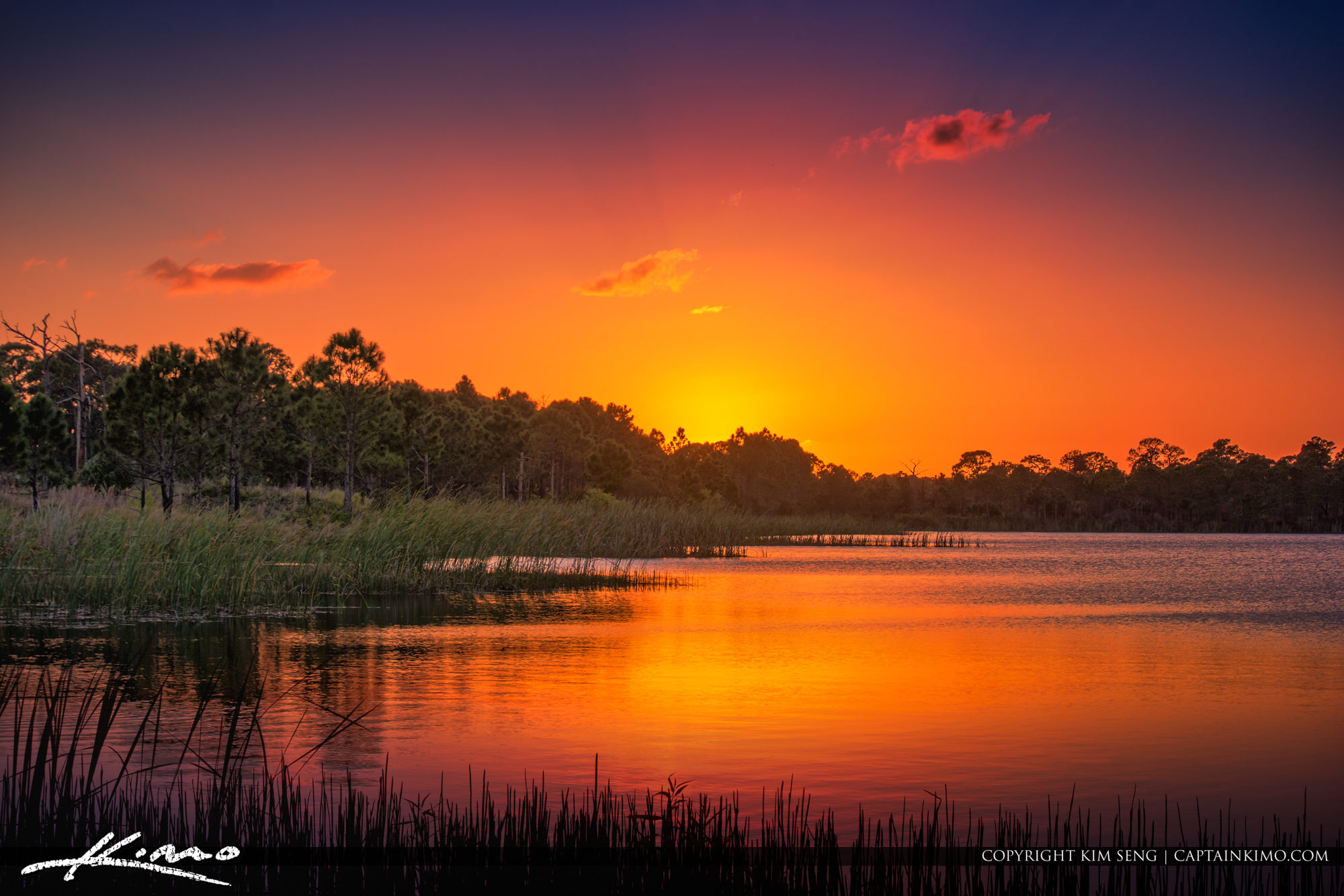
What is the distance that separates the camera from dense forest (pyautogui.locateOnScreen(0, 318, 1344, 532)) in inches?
1428

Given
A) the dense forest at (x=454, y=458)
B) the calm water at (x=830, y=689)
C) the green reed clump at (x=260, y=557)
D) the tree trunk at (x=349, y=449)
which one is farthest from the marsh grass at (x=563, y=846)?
the tree trunk at (x=349, y=449)

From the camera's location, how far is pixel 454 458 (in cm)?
6781

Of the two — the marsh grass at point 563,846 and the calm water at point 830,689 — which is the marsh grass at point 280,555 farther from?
the marsh grass at point 563,846

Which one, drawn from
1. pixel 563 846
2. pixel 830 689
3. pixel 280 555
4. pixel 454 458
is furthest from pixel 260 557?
pixel 454 458

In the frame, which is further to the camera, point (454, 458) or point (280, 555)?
point (454, 458)

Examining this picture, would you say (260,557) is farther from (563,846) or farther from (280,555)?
(563,846)

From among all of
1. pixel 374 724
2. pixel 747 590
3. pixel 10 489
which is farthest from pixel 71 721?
pixel 10 489

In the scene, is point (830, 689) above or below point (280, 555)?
below

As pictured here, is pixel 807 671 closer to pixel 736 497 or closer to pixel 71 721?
pixel 71 721

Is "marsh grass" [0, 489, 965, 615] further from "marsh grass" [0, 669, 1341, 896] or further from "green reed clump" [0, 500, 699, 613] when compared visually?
"marsh grass" [0, 669, 1341, 896]

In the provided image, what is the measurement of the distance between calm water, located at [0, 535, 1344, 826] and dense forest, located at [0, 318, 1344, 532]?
40.6 feet

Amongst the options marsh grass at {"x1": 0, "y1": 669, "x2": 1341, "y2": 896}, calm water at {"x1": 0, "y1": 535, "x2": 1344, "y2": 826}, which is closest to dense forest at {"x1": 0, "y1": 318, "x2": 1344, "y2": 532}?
calm water at {"x1": 0, "y1": 535, "x2": 1344, "y2": 826}

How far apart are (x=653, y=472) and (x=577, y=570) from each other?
7243 cm

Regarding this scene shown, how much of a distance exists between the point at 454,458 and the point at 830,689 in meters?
56.0
